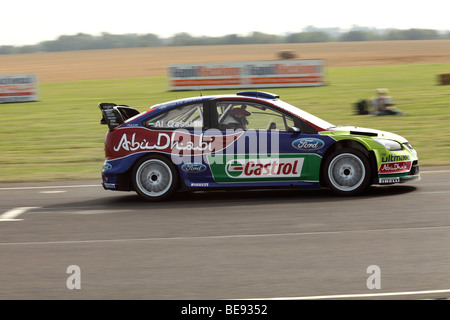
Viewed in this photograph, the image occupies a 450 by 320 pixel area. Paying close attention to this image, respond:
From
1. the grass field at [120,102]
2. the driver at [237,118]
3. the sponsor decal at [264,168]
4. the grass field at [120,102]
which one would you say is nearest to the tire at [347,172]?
the sponsor decal at [264,168]

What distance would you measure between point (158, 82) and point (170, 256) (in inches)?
1347

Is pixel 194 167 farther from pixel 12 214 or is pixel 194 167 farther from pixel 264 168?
pixel 12 214

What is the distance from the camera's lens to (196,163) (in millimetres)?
9531

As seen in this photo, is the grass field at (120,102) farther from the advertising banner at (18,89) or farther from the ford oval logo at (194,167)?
the ford oval logo at (194,167)

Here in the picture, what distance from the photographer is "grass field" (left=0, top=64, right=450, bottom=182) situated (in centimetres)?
1468

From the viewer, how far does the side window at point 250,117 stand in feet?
31.3

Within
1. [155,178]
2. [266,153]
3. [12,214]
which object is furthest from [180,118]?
[12,214]

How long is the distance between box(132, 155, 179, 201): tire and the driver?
1.01 m

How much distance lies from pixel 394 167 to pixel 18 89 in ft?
86.0

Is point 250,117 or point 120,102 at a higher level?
point 250,117

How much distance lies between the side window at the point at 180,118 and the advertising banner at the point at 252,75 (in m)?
23.3

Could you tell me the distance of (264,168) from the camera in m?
9.45
